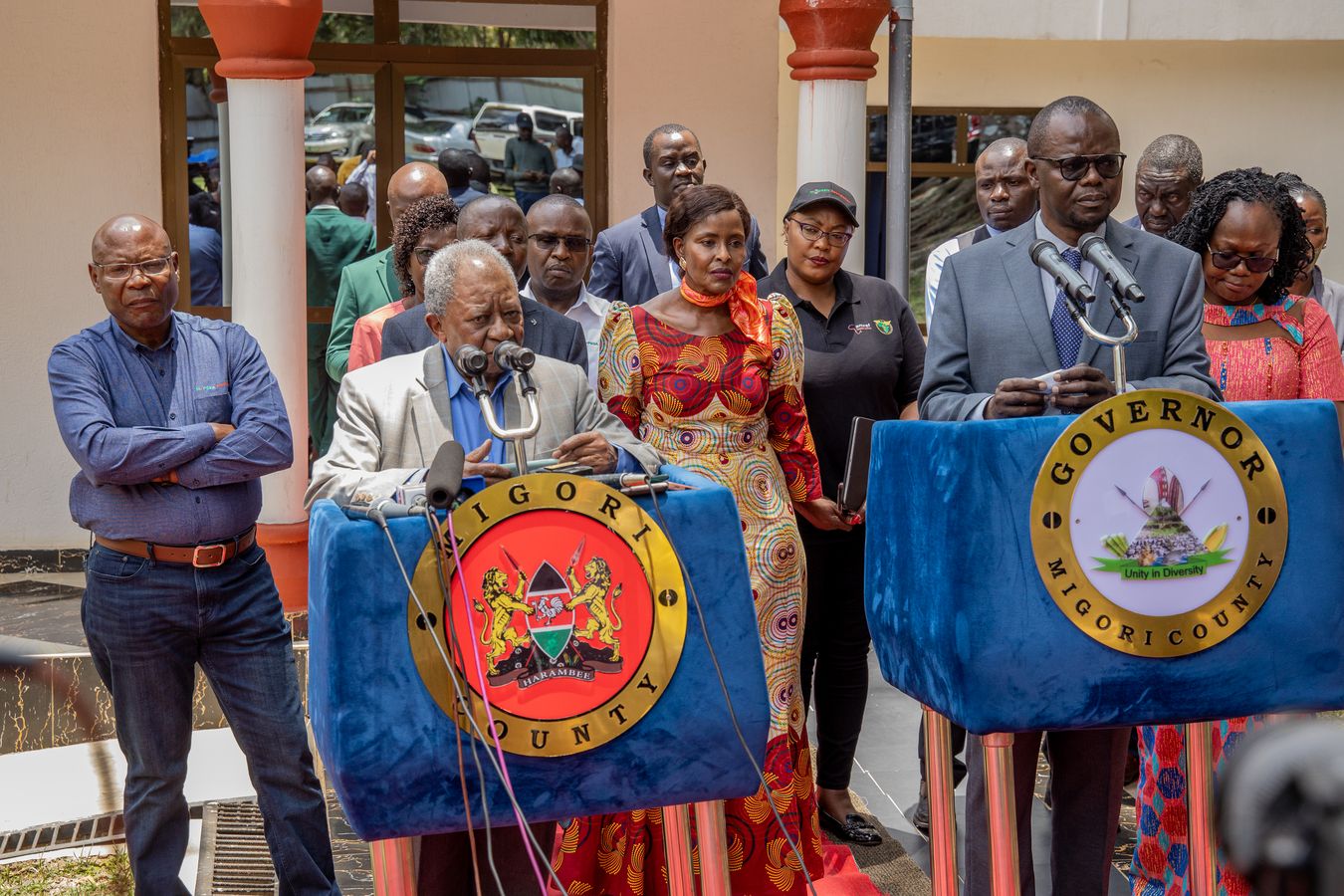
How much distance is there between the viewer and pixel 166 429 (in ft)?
14.6

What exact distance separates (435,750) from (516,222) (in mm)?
2748

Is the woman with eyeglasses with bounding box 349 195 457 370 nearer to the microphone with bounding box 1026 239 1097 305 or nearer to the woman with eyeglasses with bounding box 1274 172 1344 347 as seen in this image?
the microphone with bounding box 1026 239 1097 305

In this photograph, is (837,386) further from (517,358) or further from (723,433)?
(517,358)

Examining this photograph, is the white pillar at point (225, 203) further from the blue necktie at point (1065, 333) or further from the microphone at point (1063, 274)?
the microphone at point (1063, 274)

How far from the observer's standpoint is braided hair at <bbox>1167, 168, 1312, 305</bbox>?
473 cm

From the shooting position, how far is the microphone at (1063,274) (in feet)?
10.5

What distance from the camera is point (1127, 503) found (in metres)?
3.00

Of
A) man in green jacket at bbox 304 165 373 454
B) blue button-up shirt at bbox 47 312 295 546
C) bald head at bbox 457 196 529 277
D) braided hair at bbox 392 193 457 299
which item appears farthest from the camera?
man in green jacket at bbox 304 165 373 454

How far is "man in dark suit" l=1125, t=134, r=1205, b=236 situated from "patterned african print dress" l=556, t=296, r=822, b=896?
93.2 inches

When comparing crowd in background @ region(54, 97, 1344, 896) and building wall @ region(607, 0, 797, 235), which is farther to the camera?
building wall @ region(607, 0, 797, 235)

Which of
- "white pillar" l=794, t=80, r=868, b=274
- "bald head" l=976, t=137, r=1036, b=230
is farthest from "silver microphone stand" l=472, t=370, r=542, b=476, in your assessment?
"white pillar" l=794, t=80, r=868, b=274

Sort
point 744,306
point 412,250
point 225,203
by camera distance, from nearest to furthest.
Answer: point 744,306
point 412,250
point 225,203

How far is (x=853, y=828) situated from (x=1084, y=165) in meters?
2.57

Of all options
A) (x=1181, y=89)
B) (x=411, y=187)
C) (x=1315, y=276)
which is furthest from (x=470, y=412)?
(x=1181, y=89)
